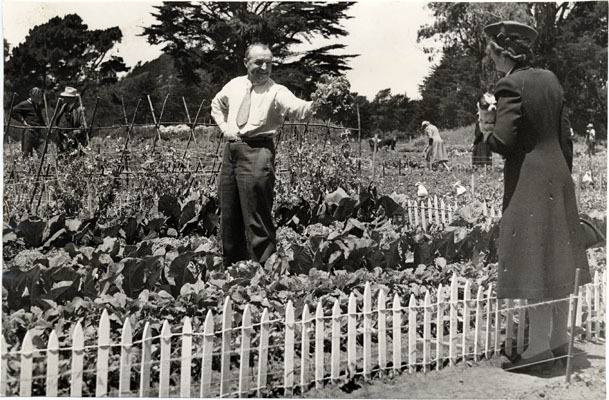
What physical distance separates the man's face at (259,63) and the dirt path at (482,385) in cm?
255

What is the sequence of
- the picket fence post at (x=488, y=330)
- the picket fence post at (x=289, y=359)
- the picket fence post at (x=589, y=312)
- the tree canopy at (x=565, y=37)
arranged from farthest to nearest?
the tree canopy at (x=565, y=37)
the picket fence post at (x=589, y=312)
the picket fence post at (x=488, y=330)
the picket fence post at (x=289, y=359)

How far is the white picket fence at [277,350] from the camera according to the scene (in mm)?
3164

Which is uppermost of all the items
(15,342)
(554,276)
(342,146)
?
(342,146)

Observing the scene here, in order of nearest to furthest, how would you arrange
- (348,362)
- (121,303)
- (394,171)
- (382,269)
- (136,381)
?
(136,381), (348,362), (121,303), (382,269), (394,171)

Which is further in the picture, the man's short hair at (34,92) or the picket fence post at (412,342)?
the man's short hair at (34,92)

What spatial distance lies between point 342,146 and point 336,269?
457cm

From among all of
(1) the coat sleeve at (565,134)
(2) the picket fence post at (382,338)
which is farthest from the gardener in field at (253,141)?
(1) the coat sleeve at (565,134)

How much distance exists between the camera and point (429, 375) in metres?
3.96

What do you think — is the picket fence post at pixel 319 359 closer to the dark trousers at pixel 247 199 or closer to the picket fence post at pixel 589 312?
the dark trousers at pixel 247 199

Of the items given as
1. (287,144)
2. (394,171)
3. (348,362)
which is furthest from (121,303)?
(394,171)

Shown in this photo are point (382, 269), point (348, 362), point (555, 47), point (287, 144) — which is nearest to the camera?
point (348, 362)

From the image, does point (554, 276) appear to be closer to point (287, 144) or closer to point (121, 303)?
point (121, 303)

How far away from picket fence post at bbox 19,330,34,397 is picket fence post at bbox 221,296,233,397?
903 mm

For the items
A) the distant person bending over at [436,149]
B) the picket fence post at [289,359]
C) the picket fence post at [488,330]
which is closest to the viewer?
the picket fence post at [289,359]
